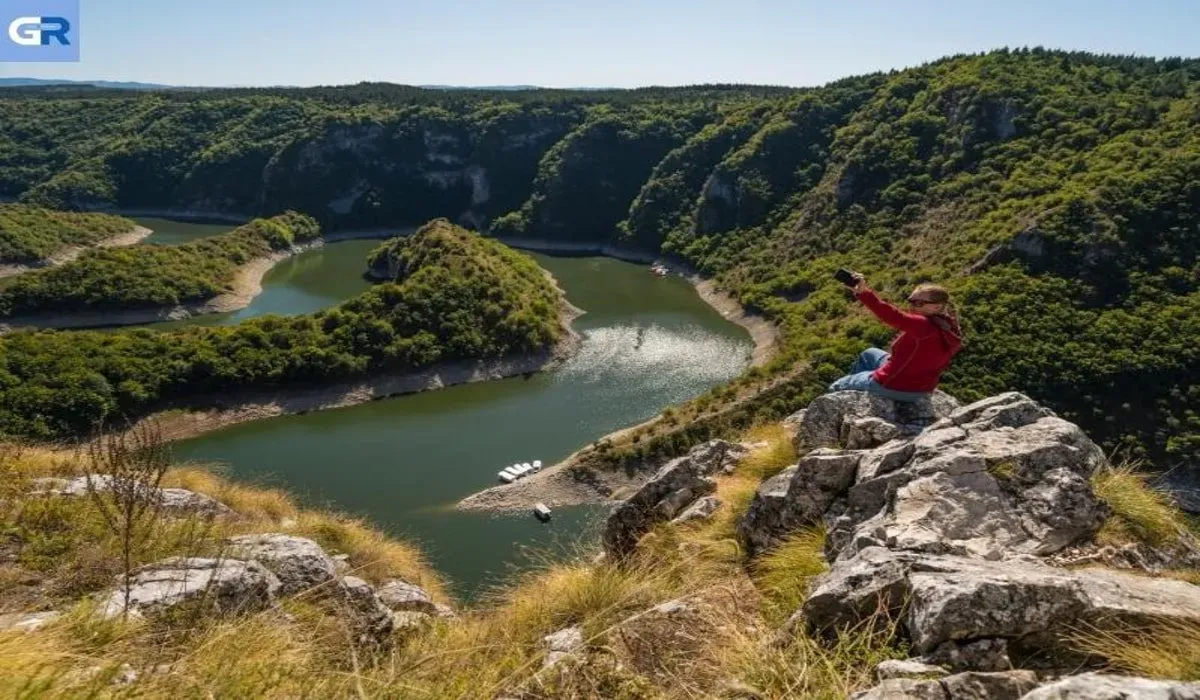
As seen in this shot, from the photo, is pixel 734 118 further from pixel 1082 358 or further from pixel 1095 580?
pixel 1095 580

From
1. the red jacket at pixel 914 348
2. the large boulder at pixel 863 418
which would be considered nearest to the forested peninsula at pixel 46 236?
the large boulder at pixel 863 418

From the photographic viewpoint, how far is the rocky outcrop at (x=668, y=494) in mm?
10781

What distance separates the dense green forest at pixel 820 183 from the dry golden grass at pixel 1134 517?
32000 mm

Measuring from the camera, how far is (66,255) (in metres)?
83.7

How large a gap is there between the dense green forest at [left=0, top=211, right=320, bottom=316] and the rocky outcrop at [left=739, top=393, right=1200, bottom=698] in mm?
70135

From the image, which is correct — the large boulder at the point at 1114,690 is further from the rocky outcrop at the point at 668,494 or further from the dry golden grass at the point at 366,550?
the dry golden grass at the point at 366,550

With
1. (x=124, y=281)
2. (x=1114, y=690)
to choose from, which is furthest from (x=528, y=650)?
(x=124, y=281)

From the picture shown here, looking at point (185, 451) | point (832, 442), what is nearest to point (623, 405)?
point (185, 451)

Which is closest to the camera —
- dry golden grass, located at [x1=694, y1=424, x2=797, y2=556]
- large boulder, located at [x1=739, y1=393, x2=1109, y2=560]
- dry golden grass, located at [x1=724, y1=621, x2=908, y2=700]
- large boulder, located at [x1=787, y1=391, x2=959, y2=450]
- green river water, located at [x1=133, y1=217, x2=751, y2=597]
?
dry golden grass, located at [x1=724, y1=621, x2=908, y2=700]

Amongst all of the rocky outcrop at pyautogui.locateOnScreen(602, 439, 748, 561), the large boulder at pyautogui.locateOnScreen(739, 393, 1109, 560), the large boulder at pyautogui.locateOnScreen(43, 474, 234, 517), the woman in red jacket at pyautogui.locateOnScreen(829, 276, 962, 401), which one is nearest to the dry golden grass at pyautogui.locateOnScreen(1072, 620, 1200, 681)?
the large boulder at pyautogui.locateOnScreen(739, 393, 1109, 560)

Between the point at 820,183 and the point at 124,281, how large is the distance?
7007 centimetres

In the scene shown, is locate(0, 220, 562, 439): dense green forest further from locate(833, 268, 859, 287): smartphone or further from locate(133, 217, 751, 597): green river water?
locate(833, 268, 859, 287): smartphone

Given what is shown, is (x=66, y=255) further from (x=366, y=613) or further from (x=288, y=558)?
(x=366, y=613)

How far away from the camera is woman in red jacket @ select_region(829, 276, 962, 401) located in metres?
8.70
